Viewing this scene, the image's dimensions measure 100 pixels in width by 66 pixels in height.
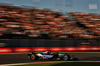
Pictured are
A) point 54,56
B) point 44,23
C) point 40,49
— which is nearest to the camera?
point 54,56

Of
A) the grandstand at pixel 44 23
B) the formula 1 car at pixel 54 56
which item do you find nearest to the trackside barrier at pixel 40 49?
the grandstand at pixel 44 23

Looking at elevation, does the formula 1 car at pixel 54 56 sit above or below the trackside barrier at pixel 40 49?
above

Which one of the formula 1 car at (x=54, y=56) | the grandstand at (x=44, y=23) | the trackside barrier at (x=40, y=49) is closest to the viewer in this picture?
the formula 1 car at (x=54, y=56)

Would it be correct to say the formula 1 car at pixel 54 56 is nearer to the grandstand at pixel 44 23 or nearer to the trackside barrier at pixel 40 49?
the trackside barrier at pixel 40 49

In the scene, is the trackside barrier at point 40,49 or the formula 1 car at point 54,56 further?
the trackside barrier at point 40,49

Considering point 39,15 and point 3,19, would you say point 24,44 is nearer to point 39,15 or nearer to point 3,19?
point 3,19

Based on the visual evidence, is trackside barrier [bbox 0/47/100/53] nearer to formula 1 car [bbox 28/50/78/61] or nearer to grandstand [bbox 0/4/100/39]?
grandstand [bbox 0/4/100/39]

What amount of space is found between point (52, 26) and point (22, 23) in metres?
3.87

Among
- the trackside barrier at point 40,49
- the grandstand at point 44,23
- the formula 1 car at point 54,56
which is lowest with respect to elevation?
the trackside barrier at point 40,49

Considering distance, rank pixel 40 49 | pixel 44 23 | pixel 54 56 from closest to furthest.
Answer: pixel 54 56
pixel 40 49
pixel 44 23

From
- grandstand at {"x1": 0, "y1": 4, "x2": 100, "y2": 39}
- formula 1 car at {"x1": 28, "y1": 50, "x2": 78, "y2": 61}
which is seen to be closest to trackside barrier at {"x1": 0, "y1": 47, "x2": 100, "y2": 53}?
grandstand at {"x1": 0, "y1": 4, "x2": 100, "y2": 39}

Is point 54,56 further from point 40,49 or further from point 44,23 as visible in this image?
point 44,23

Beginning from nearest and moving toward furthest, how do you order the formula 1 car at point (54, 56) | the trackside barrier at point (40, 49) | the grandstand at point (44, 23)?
the formula 1 car at point (54, 56) < the trackside barrier at point (40, 49) < the grandstand at point (44, 23)

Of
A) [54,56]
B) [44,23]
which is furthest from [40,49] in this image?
[44,23]
